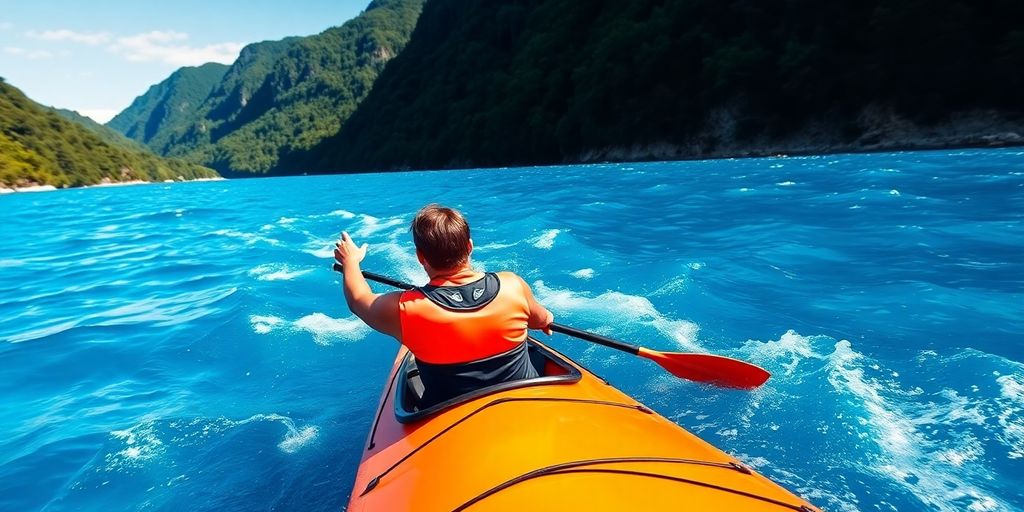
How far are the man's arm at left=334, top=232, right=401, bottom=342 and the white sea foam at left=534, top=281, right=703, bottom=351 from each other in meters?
3.76

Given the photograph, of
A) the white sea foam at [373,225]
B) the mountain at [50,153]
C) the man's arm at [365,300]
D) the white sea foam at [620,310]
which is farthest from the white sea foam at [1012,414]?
the mountain at [50,153]

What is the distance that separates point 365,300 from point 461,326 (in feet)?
2.00

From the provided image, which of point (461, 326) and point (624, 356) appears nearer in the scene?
point (461, 326)

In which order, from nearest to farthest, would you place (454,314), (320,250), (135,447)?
(454,314) < (135,447) < (320,250)

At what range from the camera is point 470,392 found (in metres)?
2.71

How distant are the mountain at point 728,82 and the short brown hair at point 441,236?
28.2 metres

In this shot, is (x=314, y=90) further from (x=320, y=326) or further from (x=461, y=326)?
(x=461, y=326)

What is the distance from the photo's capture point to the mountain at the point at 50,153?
59.4 meters

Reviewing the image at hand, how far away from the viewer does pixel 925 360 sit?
15.6 feet

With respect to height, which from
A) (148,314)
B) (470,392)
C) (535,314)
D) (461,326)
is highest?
(461,326)

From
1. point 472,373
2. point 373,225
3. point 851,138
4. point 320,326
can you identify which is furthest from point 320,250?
point 851,138

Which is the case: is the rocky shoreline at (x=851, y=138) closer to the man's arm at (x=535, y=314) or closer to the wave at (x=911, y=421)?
the wave at (x=911, y=421)

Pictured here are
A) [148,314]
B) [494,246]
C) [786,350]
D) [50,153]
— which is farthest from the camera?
[50,153]

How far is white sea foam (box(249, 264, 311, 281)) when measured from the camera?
1005 cm
